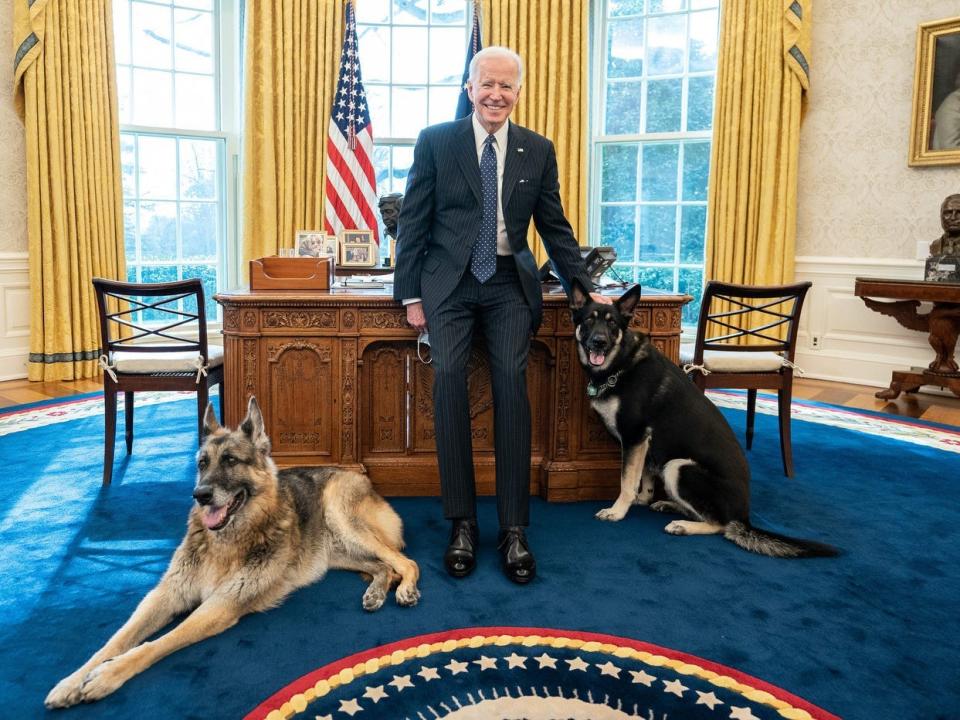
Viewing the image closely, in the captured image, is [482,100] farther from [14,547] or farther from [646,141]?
[646,141]

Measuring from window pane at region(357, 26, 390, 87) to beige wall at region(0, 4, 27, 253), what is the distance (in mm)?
2589

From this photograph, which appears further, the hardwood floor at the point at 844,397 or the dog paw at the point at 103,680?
the hardwood floor at the point at 844,397

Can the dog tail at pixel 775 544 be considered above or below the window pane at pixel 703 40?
below

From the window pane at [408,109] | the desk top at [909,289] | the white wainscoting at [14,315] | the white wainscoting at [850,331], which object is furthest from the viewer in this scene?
the window pane at [408,109]

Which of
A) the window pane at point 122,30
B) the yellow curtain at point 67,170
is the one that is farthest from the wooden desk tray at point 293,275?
the window pane at point 122,30

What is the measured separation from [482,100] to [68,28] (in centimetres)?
426

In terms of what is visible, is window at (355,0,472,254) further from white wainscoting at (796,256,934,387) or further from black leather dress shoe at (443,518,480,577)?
black leather dress shoe at (443,518,480,577)

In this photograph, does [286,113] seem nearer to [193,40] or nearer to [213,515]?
[193,40]

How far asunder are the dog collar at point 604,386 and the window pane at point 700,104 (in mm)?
4190

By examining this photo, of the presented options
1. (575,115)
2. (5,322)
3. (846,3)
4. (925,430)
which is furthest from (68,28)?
(925,430)

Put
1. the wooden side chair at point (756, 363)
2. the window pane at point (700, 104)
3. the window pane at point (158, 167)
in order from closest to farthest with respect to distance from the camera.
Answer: the wooden side chair at point (756, 363)
the window pane at point (158, 167)
the window pane at point (700, 104)

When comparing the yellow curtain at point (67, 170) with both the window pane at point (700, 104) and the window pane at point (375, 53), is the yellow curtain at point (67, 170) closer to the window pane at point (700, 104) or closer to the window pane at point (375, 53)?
the window pane at point (375, 53)

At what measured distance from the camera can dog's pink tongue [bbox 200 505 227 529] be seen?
2156 mm

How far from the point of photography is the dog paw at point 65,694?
181 cm
